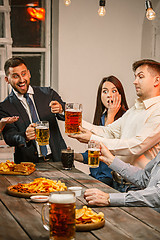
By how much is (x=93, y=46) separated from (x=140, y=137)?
7.82ft

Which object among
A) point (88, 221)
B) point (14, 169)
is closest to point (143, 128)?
point (14, 169)

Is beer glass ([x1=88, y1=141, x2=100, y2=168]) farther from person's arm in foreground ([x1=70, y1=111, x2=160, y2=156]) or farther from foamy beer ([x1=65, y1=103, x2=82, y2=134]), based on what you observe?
person's arm in foreground ([x1=70, y1=111, x2=160, y2=156])

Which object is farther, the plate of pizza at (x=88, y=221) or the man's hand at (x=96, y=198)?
the man's hand at (x=96, y=198)

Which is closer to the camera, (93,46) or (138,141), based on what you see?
(138,141)

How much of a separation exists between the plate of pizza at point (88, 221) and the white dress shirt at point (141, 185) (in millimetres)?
350

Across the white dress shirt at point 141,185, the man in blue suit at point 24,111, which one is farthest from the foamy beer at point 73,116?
the man in blue suit at point 24,111

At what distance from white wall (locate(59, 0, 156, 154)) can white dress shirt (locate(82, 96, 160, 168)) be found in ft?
5.94

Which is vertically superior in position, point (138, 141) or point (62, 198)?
point (62, 198)

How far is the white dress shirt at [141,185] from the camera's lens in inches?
95.2

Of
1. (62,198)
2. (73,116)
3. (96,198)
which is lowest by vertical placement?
(96,198)

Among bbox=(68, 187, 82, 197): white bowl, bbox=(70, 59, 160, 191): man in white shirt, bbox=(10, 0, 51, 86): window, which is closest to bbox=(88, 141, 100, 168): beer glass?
bbox=(68, 187, 82, 197): white bowl

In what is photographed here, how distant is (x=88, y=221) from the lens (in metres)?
2.05

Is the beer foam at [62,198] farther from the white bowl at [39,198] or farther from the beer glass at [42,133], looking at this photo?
the beer glass at [42,133]

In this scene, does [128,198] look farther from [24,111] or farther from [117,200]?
[24,111]
